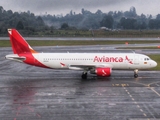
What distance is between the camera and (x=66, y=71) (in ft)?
170

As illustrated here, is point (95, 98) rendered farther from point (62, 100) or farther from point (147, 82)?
point (147, 82)

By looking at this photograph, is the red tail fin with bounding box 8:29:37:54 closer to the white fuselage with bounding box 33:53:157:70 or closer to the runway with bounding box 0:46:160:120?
the white fuselage with bounding box 33:53:157:70

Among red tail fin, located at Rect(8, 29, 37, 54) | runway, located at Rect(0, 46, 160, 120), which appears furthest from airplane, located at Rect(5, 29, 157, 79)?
runway, located at Rect(0, 46, 160, 120)

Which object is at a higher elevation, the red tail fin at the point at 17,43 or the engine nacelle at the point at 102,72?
the red tail fin at the point at 17,43

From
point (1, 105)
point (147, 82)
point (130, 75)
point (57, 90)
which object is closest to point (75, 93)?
point (57, 90)

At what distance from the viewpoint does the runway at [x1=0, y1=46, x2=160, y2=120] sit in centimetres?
2647

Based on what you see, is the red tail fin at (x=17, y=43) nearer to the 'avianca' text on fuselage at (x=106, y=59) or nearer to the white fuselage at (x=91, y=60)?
the white fuselage at (x=91, y=60)

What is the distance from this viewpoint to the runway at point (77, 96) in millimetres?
26469

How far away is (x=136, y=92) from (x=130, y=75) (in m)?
12.6

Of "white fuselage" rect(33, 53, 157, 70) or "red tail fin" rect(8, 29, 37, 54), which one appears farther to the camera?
"red tail fin" rect(8, 29, 37, 54)

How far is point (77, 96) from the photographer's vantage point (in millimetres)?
33125

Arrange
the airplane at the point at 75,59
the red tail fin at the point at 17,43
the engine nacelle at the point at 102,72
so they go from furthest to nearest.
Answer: the red tail fin at the point at 17,43 < the airplane at the point at 75,59 < the engine nacelle at the point at 102,72

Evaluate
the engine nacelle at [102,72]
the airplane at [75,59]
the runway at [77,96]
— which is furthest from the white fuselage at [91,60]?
the runway at [77,96]

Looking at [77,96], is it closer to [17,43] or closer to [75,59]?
[75,59]
